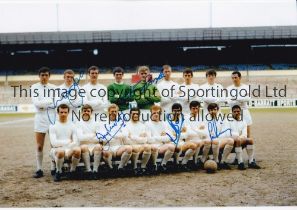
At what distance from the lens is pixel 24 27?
4965 millimetres

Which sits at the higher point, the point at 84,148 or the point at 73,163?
the point at 84,148

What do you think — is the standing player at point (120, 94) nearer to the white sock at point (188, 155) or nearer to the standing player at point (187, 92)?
the standing player at point (187, 92)

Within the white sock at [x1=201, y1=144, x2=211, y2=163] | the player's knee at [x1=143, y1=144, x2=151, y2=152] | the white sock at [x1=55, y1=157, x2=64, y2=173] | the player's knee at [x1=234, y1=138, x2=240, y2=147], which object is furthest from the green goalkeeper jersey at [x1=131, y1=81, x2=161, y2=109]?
the white sock at [x1=55, y1=157, x2=64, y2=173]

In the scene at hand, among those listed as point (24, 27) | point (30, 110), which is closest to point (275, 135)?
point (24, 27)

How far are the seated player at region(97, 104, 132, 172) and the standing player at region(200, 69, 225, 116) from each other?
127cm

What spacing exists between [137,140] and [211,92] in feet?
4.40

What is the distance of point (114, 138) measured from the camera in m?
4.35

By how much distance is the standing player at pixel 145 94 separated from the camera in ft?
15.4

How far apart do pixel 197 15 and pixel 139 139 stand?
1.72m

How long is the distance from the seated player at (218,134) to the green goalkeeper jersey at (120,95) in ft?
3.61

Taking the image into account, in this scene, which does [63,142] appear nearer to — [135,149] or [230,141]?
[135,149]
